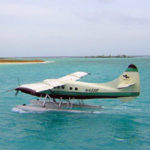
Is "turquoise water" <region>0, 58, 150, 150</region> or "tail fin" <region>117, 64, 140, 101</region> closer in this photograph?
"turquoise water" <region>0, 58, 150, 150</region>

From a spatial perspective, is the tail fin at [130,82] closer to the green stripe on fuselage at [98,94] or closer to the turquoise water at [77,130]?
the green stripe on fuselage at [98,94]

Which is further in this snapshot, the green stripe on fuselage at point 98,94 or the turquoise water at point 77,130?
the green stripe on fuselage at point 98,94

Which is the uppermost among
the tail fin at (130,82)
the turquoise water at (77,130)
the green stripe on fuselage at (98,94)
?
the tail fin at (130,82)

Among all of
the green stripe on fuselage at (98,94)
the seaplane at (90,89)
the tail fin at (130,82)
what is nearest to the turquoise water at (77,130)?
the seaplane at (90,89)

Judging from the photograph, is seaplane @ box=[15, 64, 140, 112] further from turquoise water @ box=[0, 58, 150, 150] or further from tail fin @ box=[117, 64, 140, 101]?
turquoise water @ box=[0, 58, 150, 150]

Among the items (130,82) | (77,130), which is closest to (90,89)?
(130,82)

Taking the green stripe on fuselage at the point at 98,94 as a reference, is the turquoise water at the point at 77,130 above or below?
below

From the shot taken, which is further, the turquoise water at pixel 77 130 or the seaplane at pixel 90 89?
the seaplane at pixel 90 89

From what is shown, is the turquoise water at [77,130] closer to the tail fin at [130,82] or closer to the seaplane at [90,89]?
the seaplane at [90,89]

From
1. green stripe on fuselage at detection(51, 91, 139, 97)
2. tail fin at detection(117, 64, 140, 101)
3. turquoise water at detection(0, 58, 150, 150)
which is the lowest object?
turquoise water at detection(0, 58, 150, 150)

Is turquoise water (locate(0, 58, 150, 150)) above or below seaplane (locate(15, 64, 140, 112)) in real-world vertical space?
below

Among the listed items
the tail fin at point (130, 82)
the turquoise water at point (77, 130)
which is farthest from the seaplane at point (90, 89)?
the turquoise water at point (77, 130)

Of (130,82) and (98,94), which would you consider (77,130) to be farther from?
(130,82)

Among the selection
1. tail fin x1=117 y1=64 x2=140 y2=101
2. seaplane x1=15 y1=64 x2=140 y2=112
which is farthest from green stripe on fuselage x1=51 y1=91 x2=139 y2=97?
tail fin x1=117 y1=64 x2=140 y2=101
